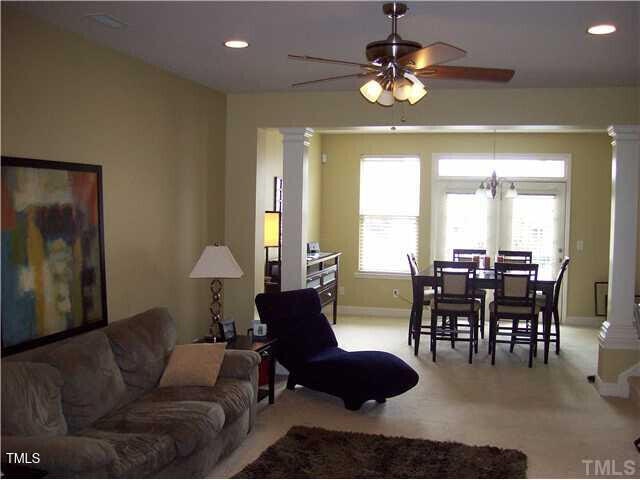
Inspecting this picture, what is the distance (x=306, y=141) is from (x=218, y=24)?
252 centimetres

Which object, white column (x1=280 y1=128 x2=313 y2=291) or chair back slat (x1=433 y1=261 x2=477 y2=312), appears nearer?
white column (x1=280 y1=128 x2=313 y2=291)

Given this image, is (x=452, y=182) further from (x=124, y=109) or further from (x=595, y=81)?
(x=124, y=109)

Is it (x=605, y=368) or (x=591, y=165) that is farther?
(x=591, y=165)

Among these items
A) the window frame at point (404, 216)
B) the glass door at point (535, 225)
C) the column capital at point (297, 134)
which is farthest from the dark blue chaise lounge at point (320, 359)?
the glass door at point (535, 225)

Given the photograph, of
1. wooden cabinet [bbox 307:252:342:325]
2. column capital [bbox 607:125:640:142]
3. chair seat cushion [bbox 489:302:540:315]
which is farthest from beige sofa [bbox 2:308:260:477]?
column capital [bbox 607:125:640:142]

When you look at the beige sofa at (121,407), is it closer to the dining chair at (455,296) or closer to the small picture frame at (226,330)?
the small picture frame at (226,330)

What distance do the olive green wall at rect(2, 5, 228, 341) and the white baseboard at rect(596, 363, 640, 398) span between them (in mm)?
3567

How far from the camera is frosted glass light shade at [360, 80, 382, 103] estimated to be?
3.48 m

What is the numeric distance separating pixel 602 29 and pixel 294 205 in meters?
3.28

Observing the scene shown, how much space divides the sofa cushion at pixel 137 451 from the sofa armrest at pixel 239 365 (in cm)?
111

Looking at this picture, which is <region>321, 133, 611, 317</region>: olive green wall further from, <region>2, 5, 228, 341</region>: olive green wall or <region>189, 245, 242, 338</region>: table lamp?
<region>189, 245, 242, 338</region>: table lamp

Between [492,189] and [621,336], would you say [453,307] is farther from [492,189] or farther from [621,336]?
[492,189]

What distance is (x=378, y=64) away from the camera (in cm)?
350

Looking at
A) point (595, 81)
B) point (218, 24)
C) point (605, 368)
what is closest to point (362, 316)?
point (605, 368)
